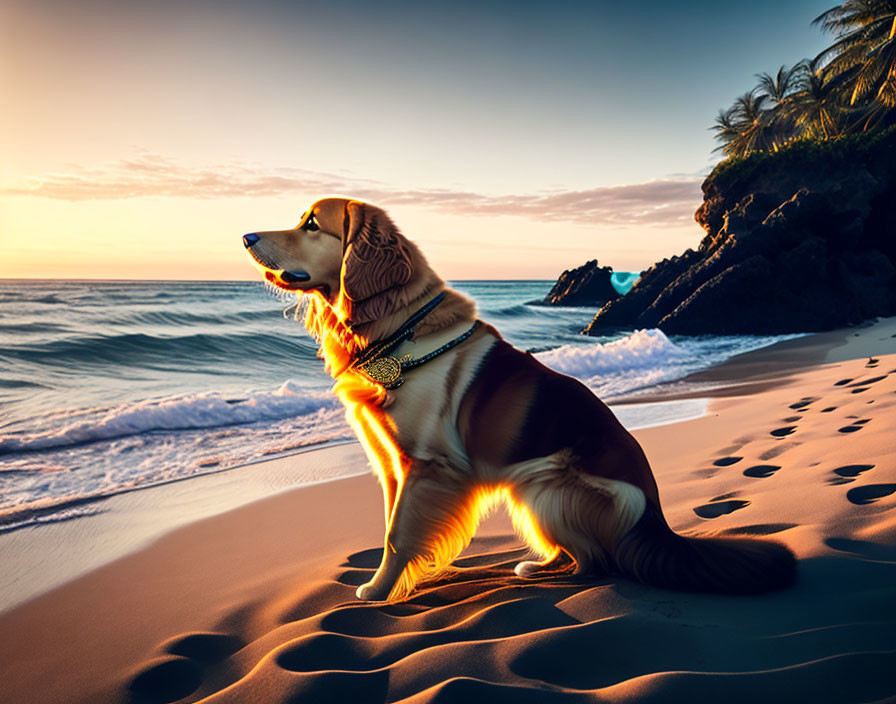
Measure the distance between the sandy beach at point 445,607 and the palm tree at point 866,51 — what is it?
97.9ft

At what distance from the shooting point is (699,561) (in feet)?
7.18

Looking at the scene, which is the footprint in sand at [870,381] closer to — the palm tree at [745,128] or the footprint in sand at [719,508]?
the footprint in sand at [719,508]

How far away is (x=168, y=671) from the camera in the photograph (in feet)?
7.07

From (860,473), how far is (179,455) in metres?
5.97

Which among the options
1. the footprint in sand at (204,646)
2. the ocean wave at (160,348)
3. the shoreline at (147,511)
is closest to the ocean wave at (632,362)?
the shoreline at (147,511)

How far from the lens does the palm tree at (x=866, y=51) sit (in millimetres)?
25562

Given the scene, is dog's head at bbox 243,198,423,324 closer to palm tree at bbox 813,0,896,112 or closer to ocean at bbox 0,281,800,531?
ocean at bbox 0,281,800,531

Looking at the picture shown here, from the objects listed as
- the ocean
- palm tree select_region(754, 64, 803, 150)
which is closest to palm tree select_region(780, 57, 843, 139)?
palm tree select_region(754, 64, 803, 150)

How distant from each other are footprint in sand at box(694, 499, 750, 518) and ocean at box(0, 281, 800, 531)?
6.56 ft

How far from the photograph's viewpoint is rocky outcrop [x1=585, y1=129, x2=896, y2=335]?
18500 mm

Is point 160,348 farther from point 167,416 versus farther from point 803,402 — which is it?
point 803,402

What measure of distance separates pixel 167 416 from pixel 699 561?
7.23 meters

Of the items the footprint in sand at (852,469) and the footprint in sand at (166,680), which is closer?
the footprint in sand at (166,680)

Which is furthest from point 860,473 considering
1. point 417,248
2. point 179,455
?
point 179,455
